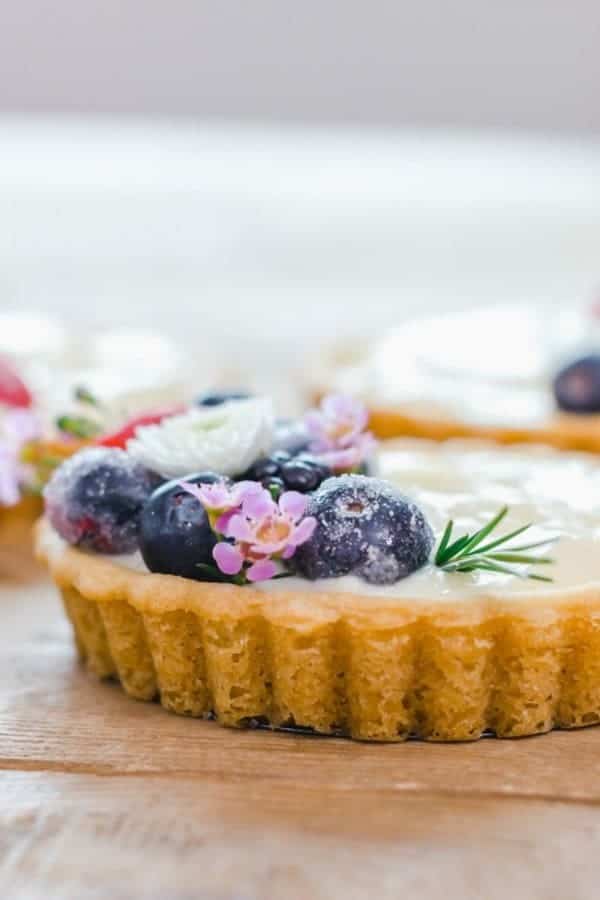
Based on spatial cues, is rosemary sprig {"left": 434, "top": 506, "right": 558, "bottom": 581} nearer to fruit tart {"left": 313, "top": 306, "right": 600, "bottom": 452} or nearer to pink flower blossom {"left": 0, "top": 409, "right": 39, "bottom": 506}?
pink flower blossom {"left": 0, "top": 409, "right": 39, "bottom": 506}

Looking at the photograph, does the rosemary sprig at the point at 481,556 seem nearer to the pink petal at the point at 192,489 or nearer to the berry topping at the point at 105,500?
the pink petal at the point at 192,489

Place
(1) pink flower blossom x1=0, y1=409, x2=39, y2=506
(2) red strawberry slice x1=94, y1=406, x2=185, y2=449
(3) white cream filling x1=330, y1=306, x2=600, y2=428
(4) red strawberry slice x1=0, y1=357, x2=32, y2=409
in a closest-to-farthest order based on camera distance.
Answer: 1. (2) red strawberry slice x1=94, y1=406, x2=185, y2=449
2. (1) pink flower blossom x1=0, y1=409, x2=39, y2=506
3. (4) red strawberry slice x1=0, y1=357, x2=32, y2=409
4. (3) white cream filling x1=330, y1=306, x2=600, y2=428

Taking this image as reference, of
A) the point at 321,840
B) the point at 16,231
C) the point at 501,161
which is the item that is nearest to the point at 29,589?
the point at 321,840

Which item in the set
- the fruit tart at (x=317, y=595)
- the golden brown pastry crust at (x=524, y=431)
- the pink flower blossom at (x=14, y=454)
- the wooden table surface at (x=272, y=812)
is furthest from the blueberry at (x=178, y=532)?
the golden brown pastry crust at (x=524, y=431)

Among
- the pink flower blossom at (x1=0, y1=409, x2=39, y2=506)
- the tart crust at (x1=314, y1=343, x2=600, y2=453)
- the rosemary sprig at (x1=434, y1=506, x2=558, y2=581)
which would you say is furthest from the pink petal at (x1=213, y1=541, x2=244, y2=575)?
the tart crust at (x1=314, y1=343, x2=600, y2=453)

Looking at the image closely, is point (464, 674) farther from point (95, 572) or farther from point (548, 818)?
point (95, 572)

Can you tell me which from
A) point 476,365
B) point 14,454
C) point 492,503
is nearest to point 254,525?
point 492,503
